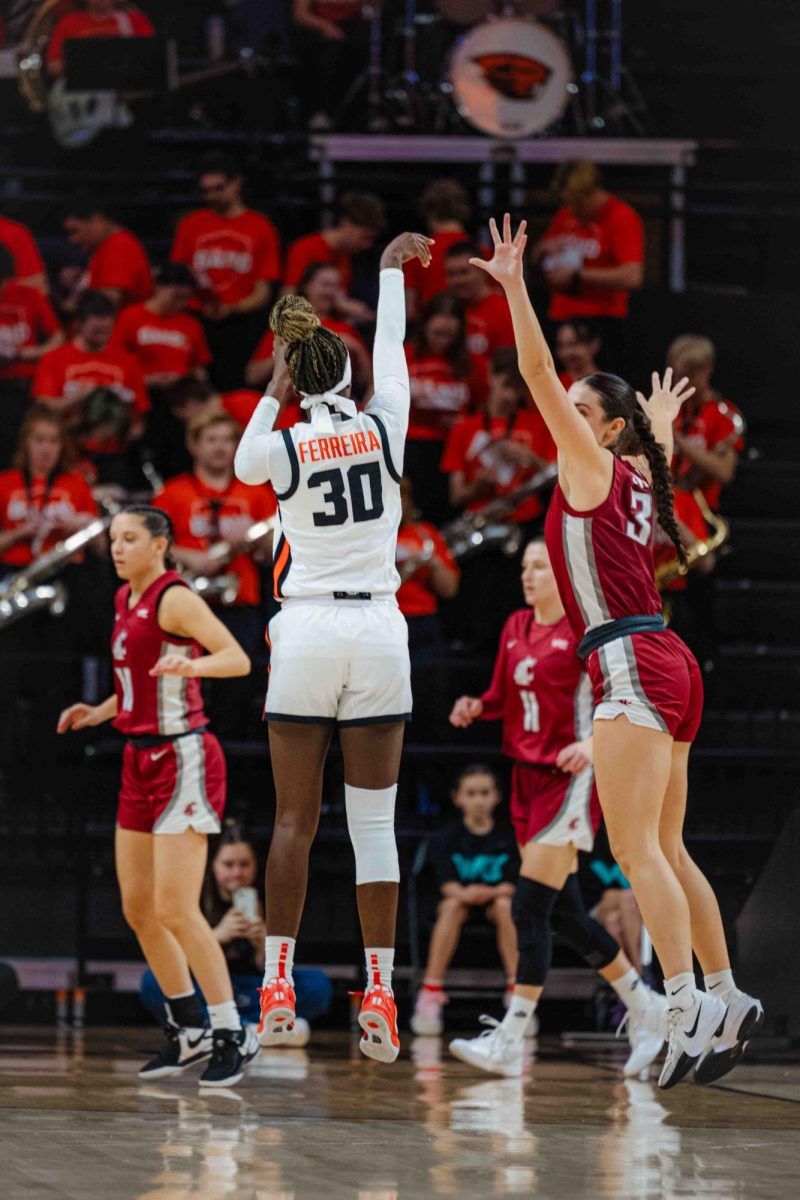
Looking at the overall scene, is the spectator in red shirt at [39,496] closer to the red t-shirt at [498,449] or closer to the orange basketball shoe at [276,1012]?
the red t-shirt at [498,449]

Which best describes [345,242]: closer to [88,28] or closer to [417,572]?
[88,28]

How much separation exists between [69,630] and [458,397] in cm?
256

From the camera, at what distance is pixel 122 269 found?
1078cm

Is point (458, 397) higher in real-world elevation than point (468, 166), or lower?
lower

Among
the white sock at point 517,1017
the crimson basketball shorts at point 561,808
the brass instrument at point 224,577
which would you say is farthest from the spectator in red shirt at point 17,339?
the white sock at point 517,1017

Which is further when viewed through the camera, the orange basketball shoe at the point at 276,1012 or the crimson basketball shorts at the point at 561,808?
the crimson basketball shorts at the point at 561,808

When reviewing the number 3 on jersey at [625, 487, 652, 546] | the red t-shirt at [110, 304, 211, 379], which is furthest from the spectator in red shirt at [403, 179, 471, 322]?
the number 3 on jersey at [625, 487, 652, 546]

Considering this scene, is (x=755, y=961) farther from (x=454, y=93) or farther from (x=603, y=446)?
(x=454, y=93)

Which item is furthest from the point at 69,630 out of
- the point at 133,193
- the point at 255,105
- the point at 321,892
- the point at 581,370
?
the point at 255,105

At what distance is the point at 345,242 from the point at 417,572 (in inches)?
103

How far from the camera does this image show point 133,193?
39.5 feet

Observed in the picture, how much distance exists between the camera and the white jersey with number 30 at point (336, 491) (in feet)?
15.8

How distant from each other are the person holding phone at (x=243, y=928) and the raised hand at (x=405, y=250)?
3.33 m

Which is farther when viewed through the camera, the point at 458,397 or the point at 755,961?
the point at 458,397
